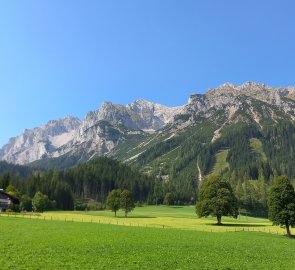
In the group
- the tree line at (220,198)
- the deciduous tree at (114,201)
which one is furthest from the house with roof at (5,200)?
the tree line at (220,198)

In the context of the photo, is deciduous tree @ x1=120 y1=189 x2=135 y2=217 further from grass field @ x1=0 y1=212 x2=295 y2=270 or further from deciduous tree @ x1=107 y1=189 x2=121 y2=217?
grass field @ x1=0 y1=212 x2=295 y2=270

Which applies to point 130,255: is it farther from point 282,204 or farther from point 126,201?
point 126,201

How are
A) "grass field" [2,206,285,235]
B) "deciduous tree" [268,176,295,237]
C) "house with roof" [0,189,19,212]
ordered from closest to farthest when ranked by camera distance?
1. "deciduous tree" [268,176,295,237]
2. "grass field" [2,206,285,235]
3. "house with roof" [0,189,19,212]

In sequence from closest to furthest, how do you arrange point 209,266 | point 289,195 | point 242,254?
point 209,266, point 242,254, point 289,195

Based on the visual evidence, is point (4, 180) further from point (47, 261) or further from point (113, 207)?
point (47, 261)

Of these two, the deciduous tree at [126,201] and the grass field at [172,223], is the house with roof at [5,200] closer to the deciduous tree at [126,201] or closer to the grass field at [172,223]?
the grass field at [172,223]

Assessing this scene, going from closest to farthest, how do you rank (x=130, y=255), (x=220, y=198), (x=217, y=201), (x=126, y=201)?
1. (x=130, y=255)
2. (x=217, y=201)
3. (x=220, y=198)
4. (x=126, y=201)

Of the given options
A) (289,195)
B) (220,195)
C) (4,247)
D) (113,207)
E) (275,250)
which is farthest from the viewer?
(113,207)

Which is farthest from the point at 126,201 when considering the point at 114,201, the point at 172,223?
the point at 172,223

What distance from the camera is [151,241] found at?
5269 centimetres

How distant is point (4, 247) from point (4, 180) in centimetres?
15372

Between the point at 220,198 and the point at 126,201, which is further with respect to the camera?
the point at 126,201

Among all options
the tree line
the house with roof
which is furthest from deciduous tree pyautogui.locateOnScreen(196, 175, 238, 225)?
the house with roof

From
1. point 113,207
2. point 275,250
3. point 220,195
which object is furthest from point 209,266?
point 113,207
